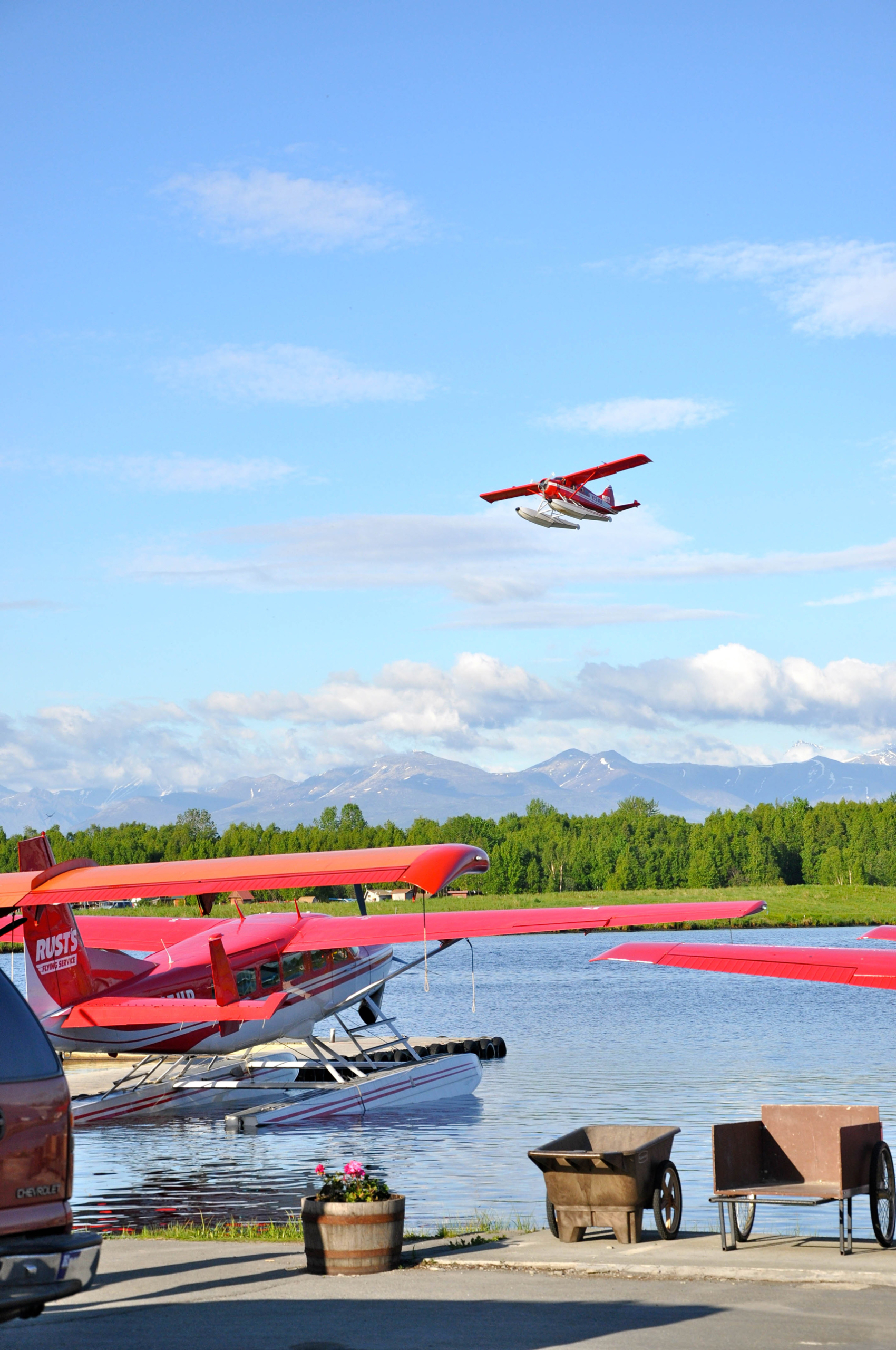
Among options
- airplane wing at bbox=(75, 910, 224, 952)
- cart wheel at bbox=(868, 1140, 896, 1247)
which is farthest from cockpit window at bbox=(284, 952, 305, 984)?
cart wheel at bbox=(868, 1140, 896, 1247)

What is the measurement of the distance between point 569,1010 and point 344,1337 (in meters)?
34.9

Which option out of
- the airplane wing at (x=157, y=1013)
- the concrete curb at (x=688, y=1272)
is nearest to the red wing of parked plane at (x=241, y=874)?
the airplane wing at (x=157, y=1013)

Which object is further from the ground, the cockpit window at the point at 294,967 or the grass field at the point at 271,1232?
the cockpit window at the point at 294,967

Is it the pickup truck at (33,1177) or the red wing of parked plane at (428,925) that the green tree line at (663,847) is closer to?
the red wing of parked plane at (428,925)

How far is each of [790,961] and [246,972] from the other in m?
13.0

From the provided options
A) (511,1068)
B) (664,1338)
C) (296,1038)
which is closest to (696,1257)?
(664,1338)

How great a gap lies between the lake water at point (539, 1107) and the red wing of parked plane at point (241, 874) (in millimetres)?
3316

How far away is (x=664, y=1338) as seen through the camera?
714 centimetres

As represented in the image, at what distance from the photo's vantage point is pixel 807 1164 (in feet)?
32.6

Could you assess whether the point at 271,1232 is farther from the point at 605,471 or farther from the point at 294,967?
the point at 605,471

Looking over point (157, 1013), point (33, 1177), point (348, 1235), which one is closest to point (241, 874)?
point (157, 1013)

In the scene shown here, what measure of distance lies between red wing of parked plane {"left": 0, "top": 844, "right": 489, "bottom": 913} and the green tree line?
333 feet

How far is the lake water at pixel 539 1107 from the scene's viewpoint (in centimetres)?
1518

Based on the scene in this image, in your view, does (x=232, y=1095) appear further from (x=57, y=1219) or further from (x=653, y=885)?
(x=653, y=885)
